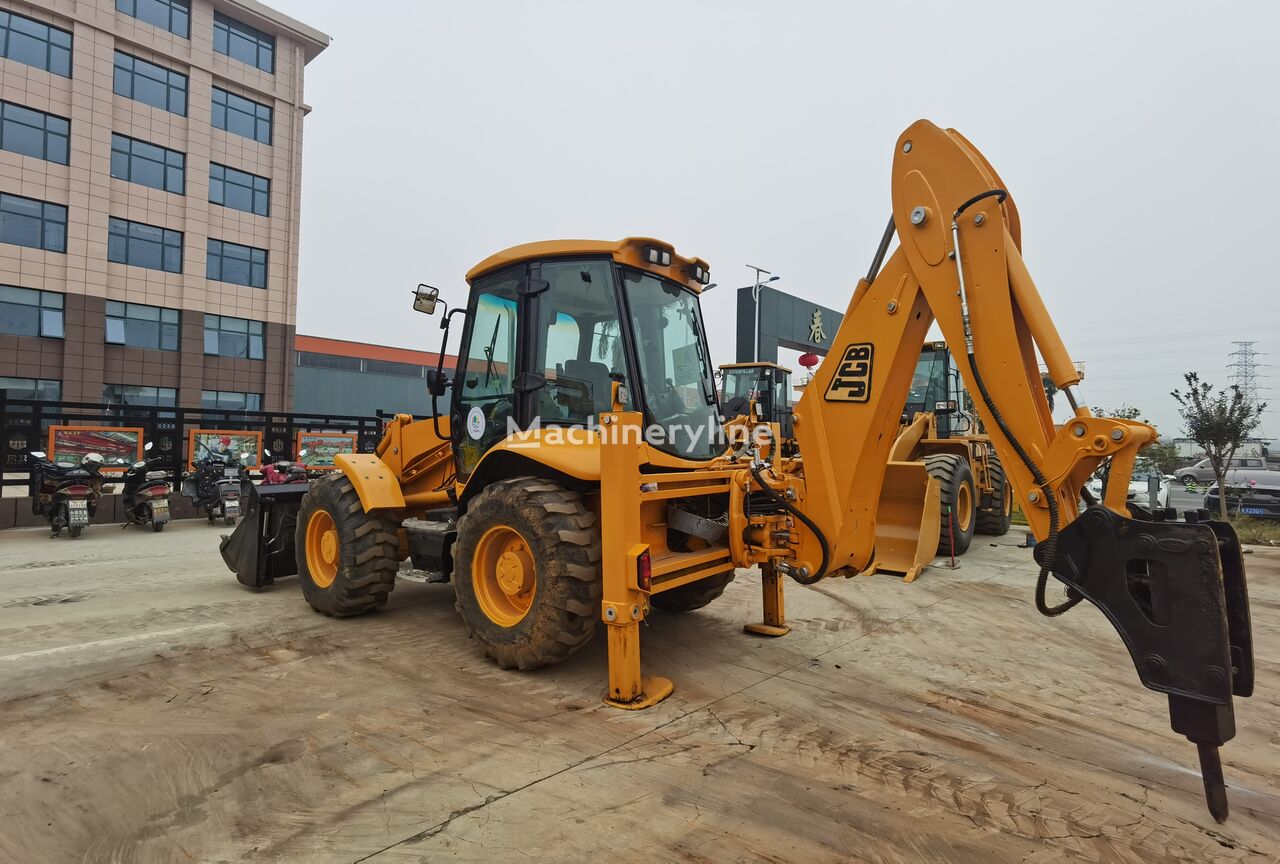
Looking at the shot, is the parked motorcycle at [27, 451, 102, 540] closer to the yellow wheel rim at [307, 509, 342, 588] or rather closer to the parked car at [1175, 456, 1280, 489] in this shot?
the yellow wheel rim at [307, 509, 342, 588]

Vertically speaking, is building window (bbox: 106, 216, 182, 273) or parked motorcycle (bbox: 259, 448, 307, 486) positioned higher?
building window (bbox: 106, 216, 182, 273)

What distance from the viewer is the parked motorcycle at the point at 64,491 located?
29.9 feet

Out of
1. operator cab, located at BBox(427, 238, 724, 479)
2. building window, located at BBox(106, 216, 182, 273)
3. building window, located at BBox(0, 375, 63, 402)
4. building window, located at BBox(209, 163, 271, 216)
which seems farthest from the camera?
building window, located at BBox(209, 163, 271, 216)

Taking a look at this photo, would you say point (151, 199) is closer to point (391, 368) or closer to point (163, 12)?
point (163, 12)

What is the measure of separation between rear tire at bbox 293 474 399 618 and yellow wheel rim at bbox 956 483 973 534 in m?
7.02

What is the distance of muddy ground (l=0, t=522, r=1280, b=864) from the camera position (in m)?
2.39

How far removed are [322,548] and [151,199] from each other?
2344 centimetres

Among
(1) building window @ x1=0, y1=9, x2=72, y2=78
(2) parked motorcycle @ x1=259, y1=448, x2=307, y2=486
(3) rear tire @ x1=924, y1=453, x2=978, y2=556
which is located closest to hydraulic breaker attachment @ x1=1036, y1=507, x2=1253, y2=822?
(3) rear tire @ x1=924, y1=453, x2=978, y2=556

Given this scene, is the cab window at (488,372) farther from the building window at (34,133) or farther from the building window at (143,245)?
the building window at (34,133)

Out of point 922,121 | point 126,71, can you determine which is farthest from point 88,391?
point 922,121

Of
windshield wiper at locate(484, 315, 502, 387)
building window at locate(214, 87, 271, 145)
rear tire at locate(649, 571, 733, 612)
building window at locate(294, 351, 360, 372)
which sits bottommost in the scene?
rear tire at locate(649, 571, 733, 612)

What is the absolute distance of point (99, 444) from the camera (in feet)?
35.1

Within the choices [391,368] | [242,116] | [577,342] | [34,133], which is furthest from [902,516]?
[391,368]

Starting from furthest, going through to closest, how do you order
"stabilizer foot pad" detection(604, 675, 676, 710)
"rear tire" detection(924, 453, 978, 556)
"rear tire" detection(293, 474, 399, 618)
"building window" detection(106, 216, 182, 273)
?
"building window" detection(106, 216, 182, 273)
"rear tire" detection(924, 453, 978, 556)
"rear tire" detection(293, 474, 399, 618)
"stabilizer foot pad" detection(604, 675, 676, 710)
